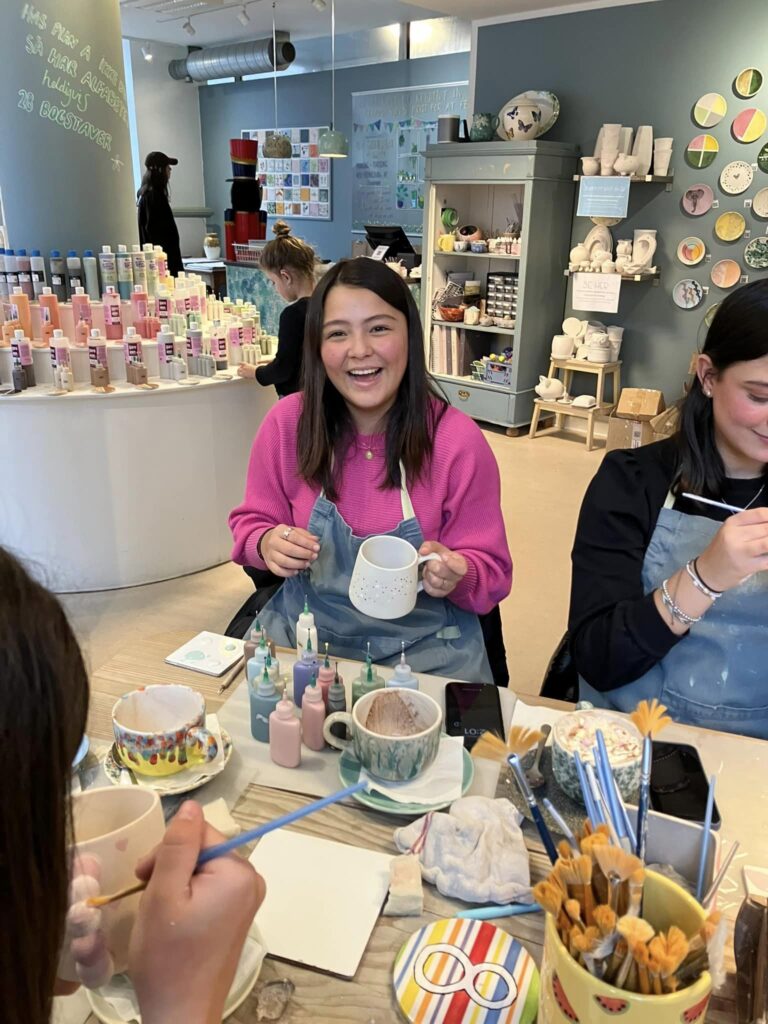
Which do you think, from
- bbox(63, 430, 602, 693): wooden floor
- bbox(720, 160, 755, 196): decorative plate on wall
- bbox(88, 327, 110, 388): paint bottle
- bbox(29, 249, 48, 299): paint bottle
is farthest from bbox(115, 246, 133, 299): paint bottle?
bbox(720, 160, 755, 196): decorative plate on wall

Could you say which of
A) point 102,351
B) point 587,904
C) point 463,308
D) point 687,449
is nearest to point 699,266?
point 463,308

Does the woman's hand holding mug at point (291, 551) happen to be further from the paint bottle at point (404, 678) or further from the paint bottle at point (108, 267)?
the paint bottle at point (108, 267)

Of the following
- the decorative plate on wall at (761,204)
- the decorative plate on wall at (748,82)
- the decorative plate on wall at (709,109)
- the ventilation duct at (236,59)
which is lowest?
the decorative plate on wall at (761,204)

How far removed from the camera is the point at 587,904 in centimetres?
60

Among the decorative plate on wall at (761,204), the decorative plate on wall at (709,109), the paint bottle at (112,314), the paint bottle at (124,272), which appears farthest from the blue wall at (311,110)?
the paint bottle at (112,314)

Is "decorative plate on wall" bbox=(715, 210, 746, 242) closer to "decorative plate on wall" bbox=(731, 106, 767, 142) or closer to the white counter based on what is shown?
"decorative plate on wall" bbox=(731, 106, 767, 142)

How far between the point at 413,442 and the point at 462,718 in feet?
2.04

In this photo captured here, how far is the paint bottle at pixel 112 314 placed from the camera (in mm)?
3074

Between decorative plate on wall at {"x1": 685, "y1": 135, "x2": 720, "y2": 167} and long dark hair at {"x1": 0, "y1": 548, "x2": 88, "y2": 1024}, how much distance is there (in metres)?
4.99

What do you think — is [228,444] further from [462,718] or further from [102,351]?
[462,718]

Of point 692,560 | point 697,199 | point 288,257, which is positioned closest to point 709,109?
point 697,199

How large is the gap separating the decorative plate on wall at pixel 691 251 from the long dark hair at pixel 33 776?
4941 millimetres

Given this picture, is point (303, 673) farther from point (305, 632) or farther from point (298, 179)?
point (298, 179)

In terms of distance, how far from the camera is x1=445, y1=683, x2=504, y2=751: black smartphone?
42.9 inches
